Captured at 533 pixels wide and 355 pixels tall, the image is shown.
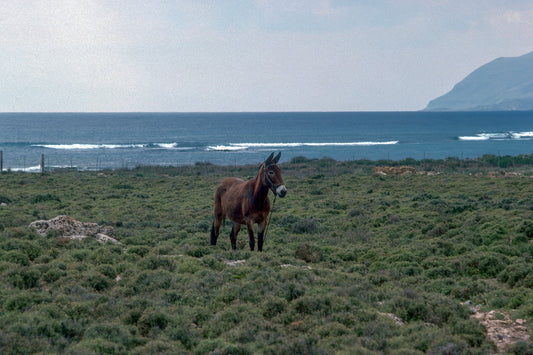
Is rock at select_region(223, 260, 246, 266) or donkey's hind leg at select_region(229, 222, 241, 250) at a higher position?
donkey's hind leg at select_region(229, 222, 241, 250)

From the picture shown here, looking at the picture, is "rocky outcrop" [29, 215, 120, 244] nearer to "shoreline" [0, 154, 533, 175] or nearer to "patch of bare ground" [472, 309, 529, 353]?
"patch of bare ground" [472, 309, 529, 353]

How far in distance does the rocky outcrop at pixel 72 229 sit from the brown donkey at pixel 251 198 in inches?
125

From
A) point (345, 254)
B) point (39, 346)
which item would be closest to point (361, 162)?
point (345, 254)

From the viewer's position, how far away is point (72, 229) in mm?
12883

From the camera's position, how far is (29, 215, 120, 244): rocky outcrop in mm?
12430

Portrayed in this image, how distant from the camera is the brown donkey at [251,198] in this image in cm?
998

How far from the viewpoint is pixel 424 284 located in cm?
922

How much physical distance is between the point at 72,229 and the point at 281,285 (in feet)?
25.1

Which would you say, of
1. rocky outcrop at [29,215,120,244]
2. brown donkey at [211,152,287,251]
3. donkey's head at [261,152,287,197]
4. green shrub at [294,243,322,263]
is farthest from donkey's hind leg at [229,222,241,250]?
rocky outcrop at [29,215,120,244]

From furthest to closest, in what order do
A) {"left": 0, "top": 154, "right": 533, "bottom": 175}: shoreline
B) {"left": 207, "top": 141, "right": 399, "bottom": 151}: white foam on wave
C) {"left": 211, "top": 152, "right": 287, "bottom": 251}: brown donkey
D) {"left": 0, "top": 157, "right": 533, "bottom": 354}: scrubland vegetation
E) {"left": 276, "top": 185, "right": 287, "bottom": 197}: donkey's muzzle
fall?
{"left": 207, "top": 141, "right": 399, "bottom": 151}: white foam on wave → {"left": 0, "top": 154, "right": 533, "bottom": 175}: shoreline → {"left": 211, "top": 152, "right": 287, "bottom": 251}: brown donkey → {"left": 276, "top": 185, "right": 287, "bottom": 197}: donkey's muzzle → {"left": 0, "top": 157, "right": 533, "bottom": 354}: scrubland vegetation

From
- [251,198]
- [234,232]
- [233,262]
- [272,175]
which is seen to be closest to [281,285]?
[233,262]

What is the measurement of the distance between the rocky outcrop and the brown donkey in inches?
125

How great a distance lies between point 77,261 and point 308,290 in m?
5.14

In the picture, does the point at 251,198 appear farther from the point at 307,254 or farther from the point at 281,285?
the point at 281,285
